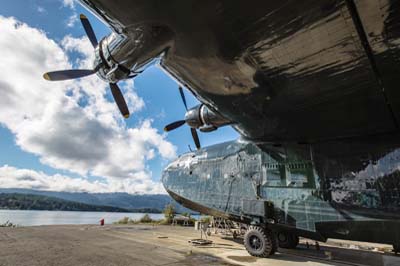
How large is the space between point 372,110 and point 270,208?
15.7 feet

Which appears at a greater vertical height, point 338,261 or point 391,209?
point 391,209

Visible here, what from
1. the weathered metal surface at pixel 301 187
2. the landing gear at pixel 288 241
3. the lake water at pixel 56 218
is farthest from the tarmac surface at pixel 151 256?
the lake water at pixel 56 218

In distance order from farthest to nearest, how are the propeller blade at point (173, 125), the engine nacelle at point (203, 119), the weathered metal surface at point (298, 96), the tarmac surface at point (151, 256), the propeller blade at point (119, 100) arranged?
the propeller blade at point (173, 125)
the engine nacelle at point (203, 119)
the propeller blade at point (119, 100)
the tarmac surface at point (151, 256)
the weathered metal surface at point (298, 96)

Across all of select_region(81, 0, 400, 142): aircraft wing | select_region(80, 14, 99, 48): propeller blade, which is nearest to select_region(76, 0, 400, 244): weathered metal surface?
select_region(81, 0, 400, 142): aircraft wing

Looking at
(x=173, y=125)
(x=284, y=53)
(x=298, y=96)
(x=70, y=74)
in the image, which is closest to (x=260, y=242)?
(x=298, y=96)

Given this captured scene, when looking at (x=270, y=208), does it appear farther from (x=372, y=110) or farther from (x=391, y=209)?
(x=372, y=110)

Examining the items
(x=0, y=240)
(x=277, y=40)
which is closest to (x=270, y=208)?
(x=277, y=40)

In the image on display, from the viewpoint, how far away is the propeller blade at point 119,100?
25.2ft

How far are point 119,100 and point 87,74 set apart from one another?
139 centimetres

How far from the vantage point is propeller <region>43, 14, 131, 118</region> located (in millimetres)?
6422

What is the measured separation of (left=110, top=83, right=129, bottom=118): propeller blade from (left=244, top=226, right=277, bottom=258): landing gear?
6311mm

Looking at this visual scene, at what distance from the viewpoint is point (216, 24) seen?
11.7 ft

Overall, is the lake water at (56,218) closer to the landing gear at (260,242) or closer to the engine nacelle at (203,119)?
the engine nacelle at (203,119)

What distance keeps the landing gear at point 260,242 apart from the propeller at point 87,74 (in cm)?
631
